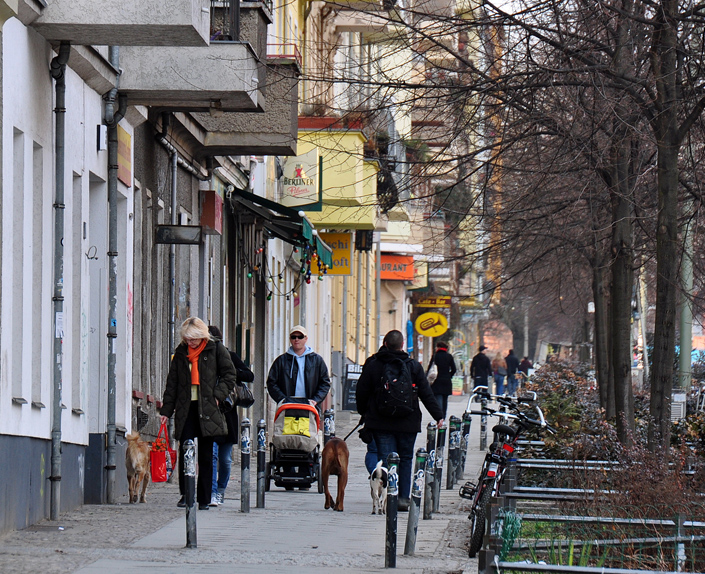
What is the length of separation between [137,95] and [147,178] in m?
2.15

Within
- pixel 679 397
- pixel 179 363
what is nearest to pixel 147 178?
pixel 179 363

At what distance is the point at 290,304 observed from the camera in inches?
A: 1211

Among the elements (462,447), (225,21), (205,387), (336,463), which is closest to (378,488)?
(336,463)

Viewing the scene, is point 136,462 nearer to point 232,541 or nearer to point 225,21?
point 232,541

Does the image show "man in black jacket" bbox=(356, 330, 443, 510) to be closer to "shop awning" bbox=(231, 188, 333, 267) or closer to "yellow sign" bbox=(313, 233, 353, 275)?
"shop awning" bbox=(231, 188, 333, 267)

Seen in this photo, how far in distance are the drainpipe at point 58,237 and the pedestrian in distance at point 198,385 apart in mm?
1042

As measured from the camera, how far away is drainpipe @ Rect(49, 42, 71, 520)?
11367 mm

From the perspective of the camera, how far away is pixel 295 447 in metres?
14.7

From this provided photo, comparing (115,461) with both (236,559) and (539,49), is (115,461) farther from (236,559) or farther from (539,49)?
(539,49)

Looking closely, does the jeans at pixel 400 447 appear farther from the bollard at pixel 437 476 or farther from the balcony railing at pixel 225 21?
the balcony railing at pixel 225 21

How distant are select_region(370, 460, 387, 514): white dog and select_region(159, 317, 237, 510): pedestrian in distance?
1.49 m

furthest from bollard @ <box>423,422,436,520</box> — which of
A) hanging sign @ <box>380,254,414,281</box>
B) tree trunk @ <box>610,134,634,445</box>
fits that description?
hanging sign @ <box>380,254,414,281</box>

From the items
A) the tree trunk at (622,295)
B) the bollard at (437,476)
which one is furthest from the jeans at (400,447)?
the tree trunk at (622,295)

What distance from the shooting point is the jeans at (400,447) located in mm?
12953
